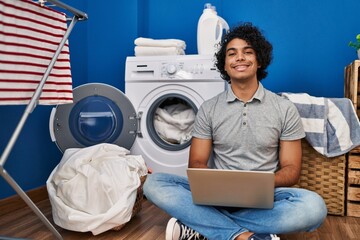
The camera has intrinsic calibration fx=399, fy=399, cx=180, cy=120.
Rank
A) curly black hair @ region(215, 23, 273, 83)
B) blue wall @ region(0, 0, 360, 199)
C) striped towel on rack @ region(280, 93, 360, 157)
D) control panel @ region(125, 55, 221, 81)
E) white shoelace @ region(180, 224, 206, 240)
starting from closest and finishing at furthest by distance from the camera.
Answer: white shoelace @ region(180, 224, 206, 240), curly black hair @ region(215, 23, 273, 83), striped towel on rack @ region(280, 93, 360, 157), control panel @ region(125, 55, 221, 81), blue wall @ region(0, 0, 360, 199)

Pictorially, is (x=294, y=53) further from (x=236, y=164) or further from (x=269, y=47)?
(x=236, y=164)

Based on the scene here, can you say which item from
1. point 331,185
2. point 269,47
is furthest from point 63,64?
point 331,185

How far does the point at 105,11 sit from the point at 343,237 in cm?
229

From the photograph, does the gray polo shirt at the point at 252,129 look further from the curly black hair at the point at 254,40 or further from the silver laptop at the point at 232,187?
the silver laptop at the point at 232,187

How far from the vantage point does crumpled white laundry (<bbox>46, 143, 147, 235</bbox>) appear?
1644 millimetres

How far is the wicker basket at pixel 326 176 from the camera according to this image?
2.04m

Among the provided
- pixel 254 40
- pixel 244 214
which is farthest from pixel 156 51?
pixel 244 214

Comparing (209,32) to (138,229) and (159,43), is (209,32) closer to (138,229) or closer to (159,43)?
(159,43)

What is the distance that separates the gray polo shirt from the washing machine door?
27.7 inches

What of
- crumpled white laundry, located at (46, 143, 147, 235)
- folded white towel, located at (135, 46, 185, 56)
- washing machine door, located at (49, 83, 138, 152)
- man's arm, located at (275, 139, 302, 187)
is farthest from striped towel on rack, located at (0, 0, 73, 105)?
folded white towel, located at (135, 46, 185, 56)

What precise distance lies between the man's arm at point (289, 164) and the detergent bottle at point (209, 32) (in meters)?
1.06

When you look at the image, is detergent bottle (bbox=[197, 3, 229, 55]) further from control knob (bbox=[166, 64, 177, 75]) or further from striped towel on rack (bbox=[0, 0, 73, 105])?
striped towel on rack (bbox=[0, 0, 73, 105])

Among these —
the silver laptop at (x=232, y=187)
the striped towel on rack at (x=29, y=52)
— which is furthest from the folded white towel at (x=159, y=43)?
the silver laptop at (x=232, y=187)

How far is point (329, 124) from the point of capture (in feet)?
6.62
